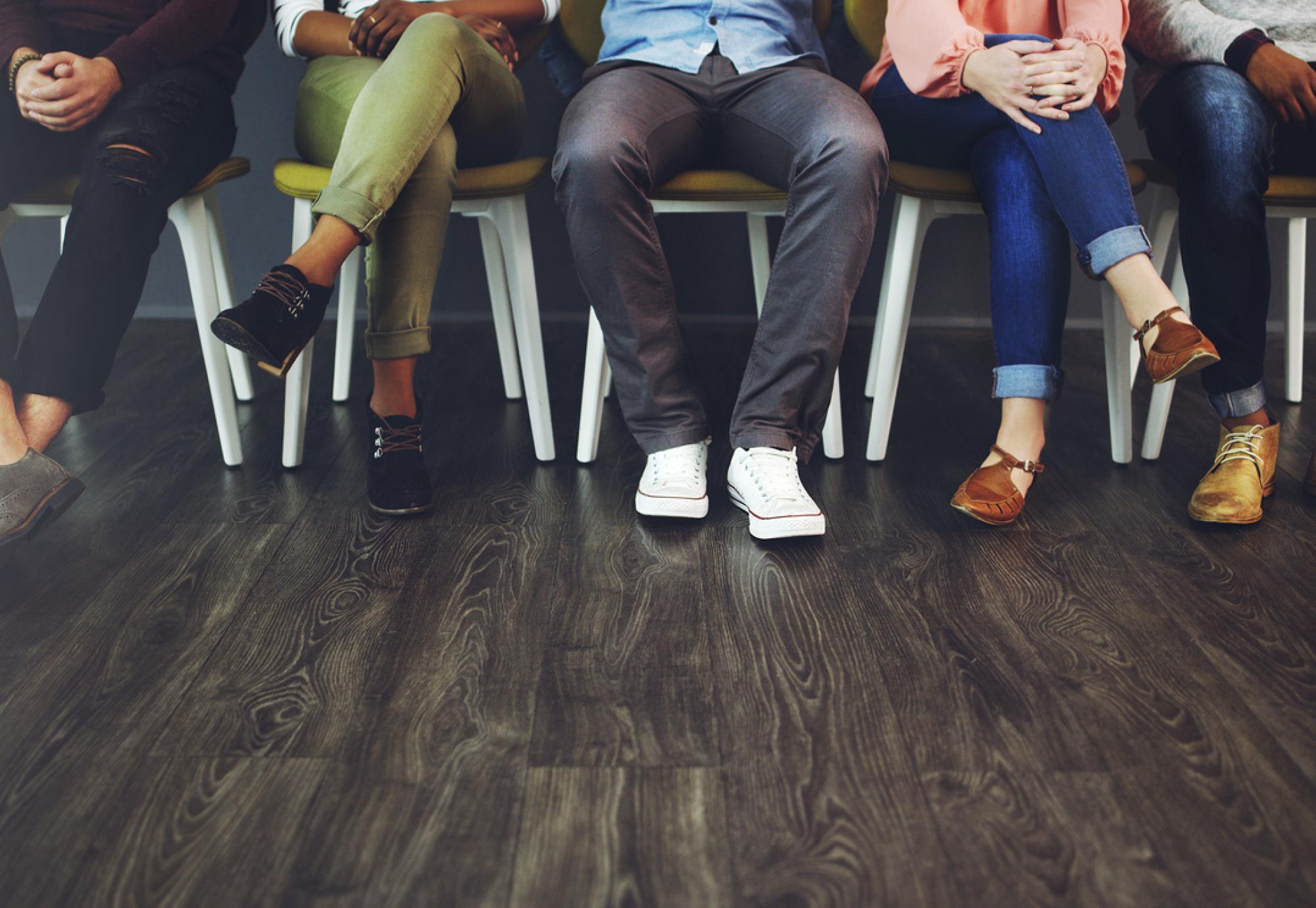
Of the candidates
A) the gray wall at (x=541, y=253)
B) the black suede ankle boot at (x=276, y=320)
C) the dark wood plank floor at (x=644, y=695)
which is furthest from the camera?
the gray wall at (x=541, y=253)

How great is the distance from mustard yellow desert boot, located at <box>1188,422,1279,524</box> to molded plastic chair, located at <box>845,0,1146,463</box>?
0.18 metres

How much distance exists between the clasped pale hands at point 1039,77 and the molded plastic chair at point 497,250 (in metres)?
0.64

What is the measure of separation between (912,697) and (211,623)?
0.75m

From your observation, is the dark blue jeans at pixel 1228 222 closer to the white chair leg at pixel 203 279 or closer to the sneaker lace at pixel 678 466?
the sneaker lace at pixel 678 466

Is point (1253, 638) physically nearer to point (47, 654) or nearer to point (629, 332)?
point (629, 332)

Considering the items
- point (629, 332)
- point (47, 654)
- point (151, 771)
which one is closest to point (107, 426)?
point (47, 654)

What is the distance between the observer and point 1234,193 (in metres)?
1.44

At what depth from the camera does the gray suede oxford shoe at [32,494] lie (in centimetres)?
127

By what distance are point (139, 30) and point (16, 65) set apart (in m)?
0.17

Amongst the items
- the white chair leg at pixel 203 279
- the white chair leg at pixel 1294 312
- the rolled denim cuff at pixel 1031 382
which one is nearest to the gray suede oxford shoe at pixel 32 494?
the white chair leg at pixel 203 279

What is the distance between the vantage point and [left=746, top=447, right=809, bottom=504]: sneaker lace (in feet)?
4.55

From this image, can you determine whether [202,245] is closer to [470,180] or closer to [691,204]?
[470,180]

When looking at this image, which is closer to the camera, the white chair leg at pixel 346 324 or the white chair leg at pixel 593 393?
the white chair leg at pixel 593 393

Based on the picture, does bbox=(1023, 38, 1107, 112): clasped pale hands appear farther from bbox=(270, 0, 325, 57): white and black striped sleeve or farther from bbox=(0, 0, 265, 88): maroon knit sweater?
bbox=(0, 0, 265, 88): maroon knit sweater
